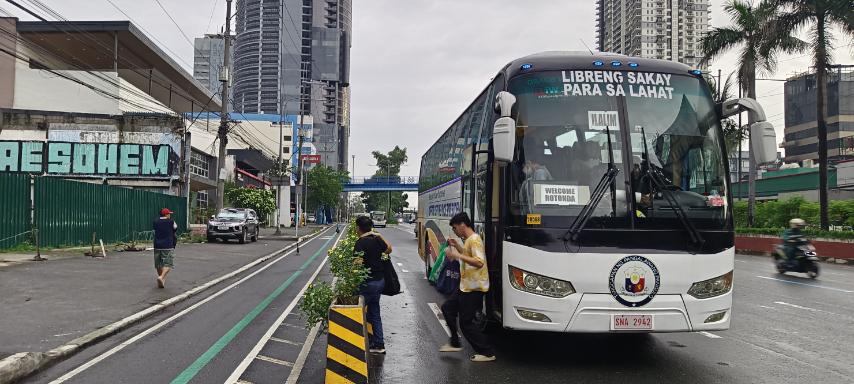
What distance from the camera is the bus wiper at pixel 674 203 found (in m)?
6.69

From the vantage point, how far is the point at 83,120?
32.8 metres

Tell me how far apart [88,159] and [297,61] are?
128m

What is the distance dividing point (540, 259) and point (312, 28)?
180m

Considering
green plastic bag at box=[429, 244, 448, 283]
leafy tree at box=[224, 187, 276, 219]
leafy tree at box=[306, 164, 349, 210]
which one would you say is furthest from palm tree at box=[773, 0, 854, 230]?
leafy tree at box=[306, 164, 349, 210]

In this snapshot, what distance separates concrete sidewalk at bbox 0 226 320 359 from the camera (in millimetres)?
8719

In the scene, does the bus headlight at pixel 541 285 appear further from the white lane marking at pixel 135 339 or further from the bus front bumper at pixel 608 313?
the white lane marking at pixel 135 339

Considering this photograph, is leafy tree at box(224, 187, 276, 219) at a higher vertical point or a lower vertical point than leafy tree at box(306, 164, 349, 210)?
lower

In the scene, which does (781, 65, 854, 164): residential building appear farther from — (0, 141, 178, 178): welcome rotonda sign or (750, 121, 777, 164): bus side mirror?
(750, 121, 777, 164): bus side mirror

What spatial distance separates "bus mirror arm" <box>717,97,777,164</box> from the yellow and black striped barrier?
4525 mm

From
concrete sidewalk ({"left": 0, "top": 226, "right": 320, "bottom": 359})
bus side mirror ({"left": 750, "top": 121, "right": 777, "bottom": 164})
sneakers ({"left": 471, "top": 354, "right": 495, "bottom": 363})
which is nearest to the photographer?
bus side mirror ({"left": 750, "top": 121, "right": 777, "bottom": 164})

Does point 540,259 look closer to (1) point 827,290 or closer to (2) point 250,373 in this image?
(2) point 250,373

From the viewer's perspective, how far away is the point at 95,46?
125 ft

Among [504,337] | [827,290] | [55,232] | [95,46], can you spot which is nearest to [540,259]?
[504,337]

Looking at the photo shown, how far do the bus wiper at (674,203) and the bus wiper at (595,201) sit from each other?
0.37 m
